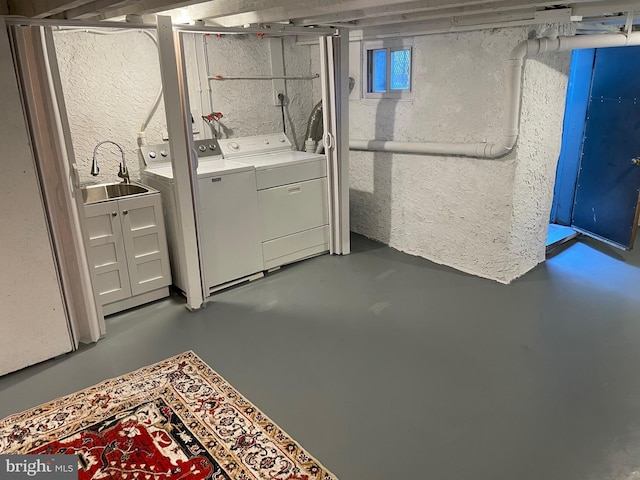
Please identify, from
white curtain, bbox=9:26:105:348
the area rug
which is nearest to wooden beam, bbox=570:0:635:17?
the area rug

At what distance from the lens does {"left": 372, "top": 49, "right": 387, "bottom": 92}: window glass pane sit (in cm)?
422

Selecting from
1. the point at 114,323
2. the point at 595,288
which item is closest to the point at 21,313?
the point at 114,323

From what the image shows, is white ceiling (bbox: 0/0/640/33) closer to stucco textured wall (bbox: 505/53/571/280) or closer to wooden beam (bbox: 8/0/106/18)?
wooden beam (bbox: 8/0/106/18)

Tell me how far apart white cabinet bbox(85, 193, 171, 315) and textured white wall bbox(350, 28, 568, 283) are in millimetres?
2095

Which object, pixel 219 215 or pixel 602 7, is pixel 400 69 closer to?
pixel 602 7

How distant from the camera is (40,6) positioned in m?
2.40

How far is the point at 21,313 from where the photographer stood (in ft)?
8.71

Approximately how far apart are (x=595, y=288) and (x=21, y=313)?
385 cm

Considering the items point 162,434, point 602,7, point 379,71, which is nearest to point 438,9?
point 602,7

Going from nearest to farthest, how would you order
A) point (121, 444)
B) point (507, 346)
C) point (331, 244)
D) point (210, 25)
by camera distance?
point (121, 444) < point (507, 346) < point (210, 25) < point (331, 244)

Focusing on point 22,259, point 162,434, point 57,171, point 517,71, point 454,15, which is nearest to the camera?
point 162,434

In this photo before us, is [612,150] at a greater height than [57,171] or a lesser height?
lesser

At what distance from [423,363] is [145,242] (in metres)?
2.07

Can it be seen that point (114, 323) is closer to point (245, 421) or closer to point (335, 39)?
point (245, 421)
